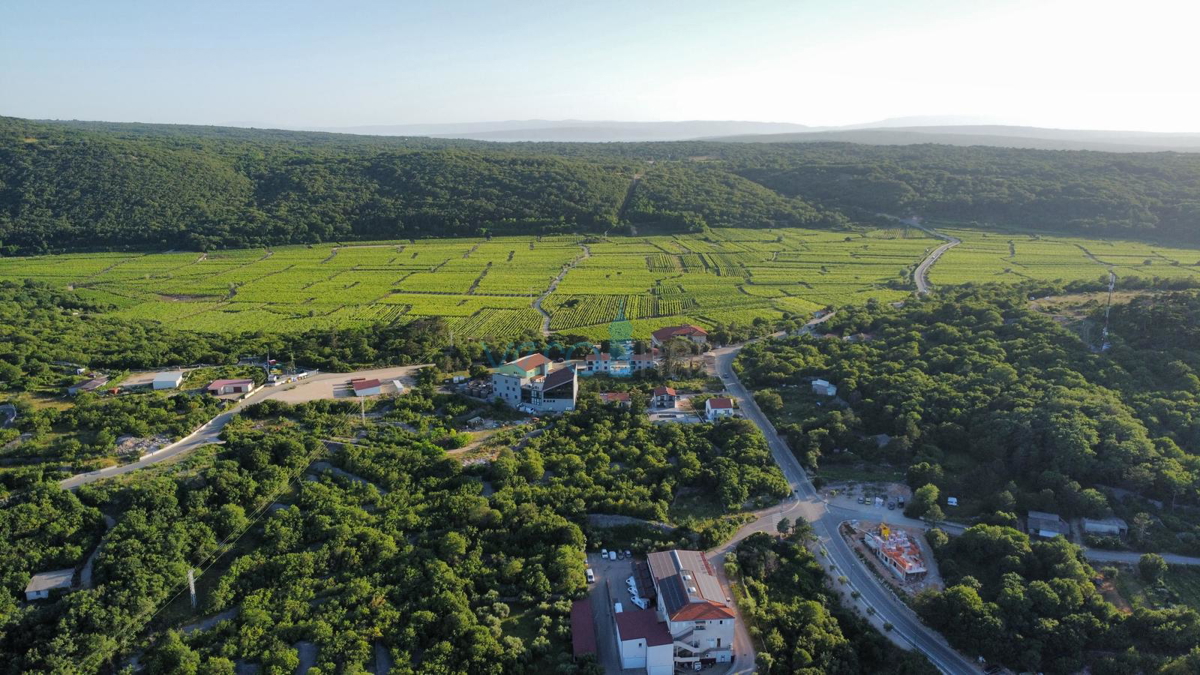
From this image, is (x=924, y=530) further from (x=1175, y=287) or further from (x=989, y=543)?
(x=1175, y=287)

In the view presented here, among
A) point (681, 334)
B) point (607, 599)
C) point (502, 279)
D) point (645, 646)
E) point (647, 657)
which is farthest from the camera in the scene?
point (502, 279)

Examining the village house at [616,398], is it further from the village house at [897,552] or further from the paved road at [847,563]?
the village house at [897,552]

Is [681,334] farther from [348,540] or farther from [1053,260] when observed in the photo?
[1053,260]

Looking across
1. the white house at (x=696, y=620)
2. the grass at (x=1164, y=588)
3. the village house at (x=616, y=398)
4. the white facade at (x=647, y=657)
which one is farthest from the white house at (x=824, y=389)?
the white facade at (x=647, y=657)

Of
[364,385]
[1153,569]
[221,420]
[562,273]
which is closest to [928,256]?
[562,273]

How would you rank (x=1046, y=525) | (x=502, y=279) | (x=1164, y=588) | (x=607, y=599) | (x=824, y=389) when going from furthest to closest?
1. (x=502, y=279)
2. (x=824, y=389)
3. (x=1046, y=525)
4. (x=607, y=599)
5. (x=1164, y=588)

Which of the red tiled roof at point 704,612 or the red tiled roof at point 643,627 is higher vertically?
the red tiled roof at point 704,612
